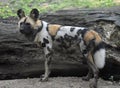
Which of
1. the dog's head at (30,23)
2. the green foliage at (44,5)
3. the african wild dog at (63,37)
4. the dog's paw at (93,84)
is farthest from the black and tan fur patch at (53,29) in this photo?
the green foliage at (44,5)

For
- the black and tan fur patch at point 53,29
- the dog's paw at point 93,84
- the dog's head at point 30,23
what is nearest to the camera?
the dog's paw at point 93,84

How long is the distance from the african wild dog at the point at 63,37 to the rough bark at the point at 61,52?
233 millimetres

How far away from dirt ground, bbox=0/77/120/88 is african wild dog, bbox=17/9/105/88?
0.50 ft

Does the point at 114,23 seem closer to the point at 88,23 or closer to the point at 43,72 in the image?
the point at 88,23

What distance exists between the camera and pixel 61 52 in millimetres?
6652

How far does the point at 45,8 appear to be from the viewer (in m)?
8.78

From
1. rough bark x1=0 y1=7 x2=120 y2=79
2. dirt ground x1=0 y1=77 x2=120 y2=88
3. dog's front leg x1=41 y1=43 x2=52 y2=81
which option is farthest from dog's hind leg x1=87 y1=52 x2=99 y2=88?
dog's front leg x1=41 y1=43 x2=52 y2=81

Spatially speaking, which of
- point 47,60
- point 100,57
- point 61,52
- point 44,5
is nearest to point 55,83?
point 47,60

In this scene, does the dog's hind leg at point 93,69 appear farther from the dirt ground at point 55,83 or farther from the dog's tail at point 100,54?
the dirt ground at point 55,83

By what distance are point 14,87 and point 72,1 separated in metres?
3.73

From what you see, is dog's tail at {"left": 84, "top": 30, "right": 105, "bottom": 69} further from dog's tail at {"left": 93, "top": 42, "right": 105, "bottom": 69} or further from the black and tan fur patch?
the black and tan fur patch

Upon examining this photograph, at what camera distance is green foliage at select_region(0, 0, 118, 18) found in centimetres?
858

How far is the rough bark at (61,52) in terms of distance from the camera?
21.7 feet

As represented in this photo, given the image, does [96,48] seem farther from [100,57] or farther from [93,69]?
[93,69]
